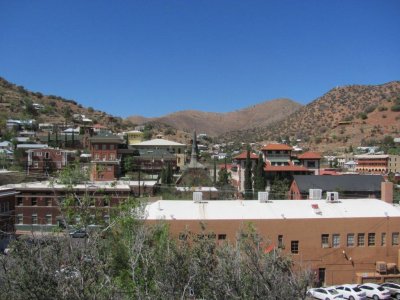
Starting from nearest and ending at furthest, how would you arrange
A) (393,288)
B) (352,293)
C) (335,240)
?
(352,293)
(393,288)
(335,240)

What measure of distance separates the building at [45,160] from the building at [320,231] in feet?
170

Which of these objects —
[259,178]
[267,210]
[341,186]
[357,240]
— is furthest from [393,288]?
[259,178]

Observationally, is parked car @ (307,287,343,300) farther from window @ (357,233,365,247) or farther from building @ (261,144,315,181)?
building @ (261,144,315,181)

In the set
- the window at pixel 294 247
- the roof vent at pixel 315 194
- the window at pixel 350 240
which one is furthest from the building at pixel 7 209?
the window at pixel 350 240

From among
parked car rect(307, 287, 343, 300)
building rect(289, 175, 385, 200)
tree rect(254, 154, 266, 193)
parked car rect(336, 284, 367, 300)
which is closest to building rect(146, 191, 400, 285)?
parked car rect(307, 287, 343, 300)

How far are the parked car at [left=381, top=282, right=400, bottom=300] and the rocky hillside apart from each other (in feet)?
384

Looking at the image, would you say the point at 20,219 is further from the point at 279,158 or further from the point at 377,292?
the point at 279,158

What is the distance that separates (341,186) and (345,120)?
11635 centimetres

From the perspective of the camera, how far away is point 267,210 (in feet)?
112

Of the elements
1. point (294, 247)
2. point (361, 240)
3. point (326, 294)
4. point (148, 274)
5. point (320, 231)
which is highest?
point (148, 274)

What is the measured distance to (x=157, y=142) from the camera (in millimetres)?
111062

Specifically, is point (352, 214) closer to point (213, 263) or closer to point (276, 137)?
point (213, 263)

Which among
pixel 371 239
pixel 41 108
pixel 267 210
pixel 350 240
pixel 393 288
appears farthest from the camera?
pixel 41 108

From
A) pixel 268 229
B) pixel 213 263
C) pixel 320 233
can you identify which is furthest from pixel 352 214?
pixel 213 263
